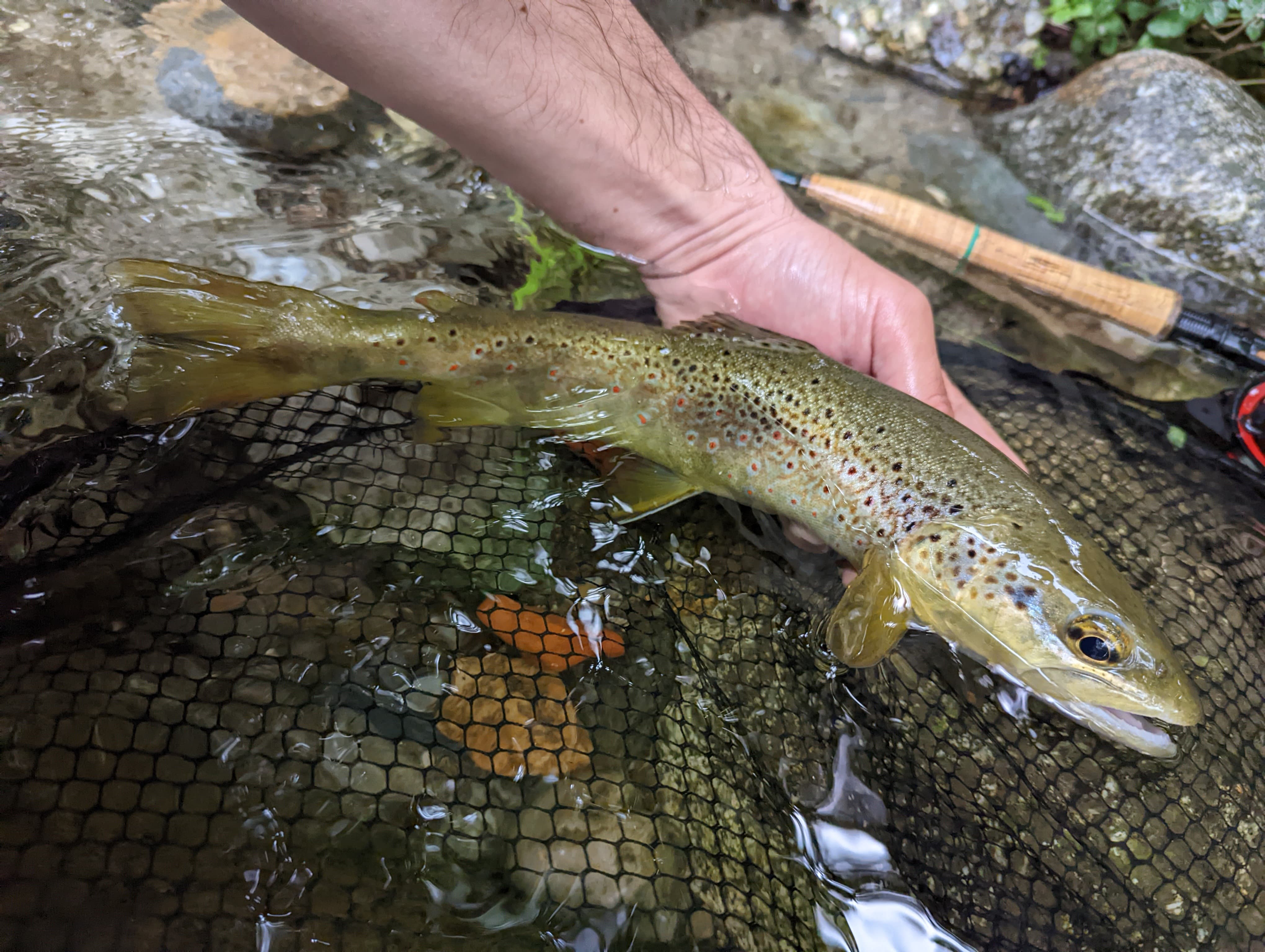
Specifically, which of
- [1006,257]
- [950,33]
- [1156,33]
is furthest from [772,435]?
[1156,33]

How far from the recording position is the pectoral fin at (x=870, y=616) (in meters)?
1.89

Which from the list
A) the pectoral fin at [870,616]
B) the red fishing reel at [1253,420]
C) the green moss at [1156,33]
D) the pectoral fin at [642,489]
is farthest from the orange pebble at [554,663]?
the green moss at [1156,33]

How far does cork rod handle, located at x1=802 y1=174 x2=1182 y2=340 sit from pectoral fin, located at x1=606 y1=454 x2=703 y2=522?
2.02 metres

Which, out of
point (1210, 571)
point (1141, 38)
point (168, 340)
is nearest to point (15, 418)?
point (168, 340)

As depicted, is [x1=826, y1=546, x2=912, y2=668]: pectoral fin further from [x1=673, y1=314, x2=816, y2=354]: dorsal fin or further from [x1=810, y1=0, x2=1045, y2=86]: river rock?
[x1=810, y1=0, x2=1045, y2=86]: river rock

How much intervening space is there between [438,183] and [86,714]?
8.73 ft

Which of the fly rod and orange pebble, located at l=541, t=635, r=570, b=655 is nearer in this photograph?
orange pebble, located at l=541, t=635, r=570, b=655

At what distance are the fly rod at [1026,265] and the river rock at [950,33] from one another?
5.95 feet

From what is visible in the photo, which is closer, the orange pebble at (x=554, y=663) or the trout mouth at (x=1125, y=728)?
the orange pebble at (x=554, y=663)

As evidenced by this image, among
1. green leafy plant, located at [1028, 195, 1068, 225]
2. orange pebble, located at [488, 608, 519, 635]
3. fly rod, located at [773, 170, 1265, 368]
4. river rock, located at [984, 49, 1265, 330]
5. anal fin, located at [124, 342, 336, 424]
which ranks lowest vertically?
orange pebble, located at [488, 608, 519, 635]

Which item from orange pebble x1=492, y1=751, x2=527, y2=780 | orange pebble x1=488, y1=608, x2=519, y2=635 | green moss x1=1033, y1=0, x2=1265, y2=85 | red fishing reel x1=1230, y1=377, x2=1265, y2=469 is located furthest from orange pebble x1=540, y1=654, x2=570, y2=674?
green moss x1=1033, y1=0, x2=1265, y2=85

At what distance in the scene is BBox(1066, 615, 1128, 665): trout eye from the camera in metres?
1.83

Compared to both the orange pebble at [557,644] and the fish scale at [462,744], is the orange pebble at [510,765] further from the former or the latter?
the orange pebble at [557,644]

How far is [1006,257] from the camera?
11.1ft
